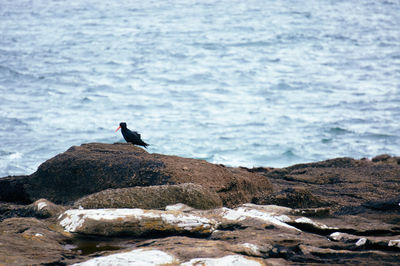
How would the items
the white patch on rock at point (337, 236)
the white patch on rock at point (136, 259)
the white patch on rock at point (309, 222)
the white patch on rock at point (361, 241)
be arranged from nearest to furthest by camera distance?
the white patch on rock at point (136, 259) < the white patch on rock at point (361, 241) < the white patch on rock at point (337, 236) < the white patch on rock at point (309, 222)

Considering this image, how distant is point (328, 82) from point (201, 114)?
400 inches

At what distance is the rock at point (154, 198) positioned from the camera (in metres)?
6.00

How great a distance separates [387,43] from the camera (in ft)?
145

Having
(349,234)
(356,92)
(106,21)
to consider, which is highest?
(106,21)

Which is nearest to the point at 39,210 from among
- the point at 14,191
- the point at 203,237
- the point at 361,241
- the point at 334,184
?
the point at 203,237

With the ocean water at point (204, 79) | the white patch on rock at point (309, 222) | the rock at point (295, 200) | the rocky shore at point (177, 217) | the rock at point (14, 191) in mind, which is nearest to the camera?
the rocky shore at point (177, 217)

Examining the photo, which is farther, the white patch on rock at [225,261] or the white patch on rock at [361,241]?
the white patch on rock at [361,241]

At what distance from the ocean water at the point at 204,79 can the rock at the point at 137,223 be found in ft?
44.4

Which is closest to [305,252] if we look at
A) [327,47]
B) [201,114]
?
[201,114]

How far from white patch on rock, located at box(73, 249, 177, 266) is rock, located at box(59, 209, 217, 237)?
0.80 metres

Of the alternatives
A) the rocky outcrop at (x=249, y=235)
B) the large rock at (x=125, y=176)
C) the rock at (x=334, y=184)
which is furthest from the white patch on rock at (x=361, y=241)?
the large rock at (x=125, y=176)

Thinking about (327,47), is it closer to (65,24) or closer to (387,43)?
(387,43)

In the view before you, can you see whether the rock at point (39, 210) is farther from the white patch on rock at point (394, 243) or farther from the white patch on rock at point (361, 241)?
the white patch on rock at point (394, 243)

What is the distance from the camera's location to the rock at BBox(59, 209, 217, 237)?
5.14 metres
